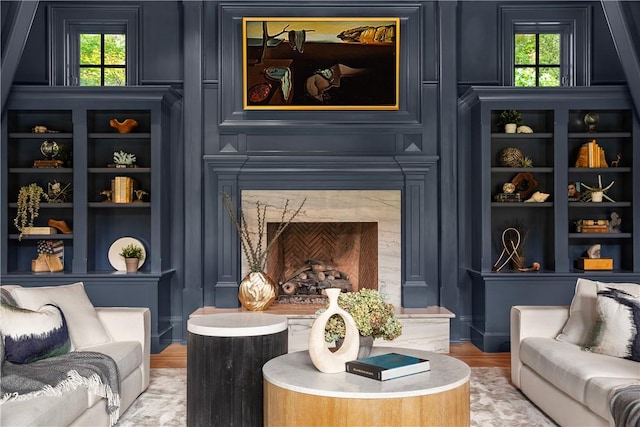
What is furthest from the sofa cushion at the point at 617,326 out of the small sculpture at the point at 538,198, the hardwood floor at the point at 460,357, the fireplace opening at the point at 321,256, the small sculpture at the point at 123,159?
the small sculpture at the point at 123,159

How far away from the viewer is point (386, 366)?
2484 mm

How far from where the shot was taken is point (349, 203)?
→ 18.9 feet

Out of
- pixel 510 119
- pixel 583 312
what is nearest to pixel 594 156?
pixel 510 119

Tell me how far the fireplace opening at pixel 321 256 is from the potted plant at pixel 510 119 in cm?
152

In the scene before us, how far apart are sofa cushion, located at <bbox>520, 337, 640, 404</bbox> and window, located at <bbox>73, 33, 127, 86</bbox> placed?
4.47 metres

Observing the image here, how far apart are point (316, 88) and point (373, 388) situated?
3880 mm

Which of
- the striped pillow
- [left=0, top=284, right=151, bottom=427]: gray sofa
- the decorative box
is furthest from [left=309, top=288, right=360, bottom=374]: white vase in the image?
the decorative box

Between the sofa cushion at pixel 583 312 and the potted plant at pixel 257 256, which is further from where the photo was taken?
the potted plant at pixel 257 256

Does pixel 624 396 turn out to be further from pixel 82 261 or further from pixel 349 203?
pixel 82 261

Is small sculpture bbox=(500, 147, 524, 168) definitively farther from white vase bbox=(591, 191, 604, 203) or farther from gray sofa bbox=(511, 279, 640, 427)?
gray sofa bbox=(511, 279, 640, 427)

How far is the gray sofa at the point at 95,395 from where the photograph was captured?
2.47m

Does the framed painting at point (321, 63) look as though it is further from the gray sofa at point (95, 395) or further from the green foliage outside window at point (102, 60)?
the gray sofa at point (95, 395)

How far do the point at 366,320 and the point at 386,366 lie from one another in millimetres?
252

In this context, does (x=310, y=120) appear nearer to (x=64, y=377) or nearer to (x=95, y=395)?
(x=95, y=395)
